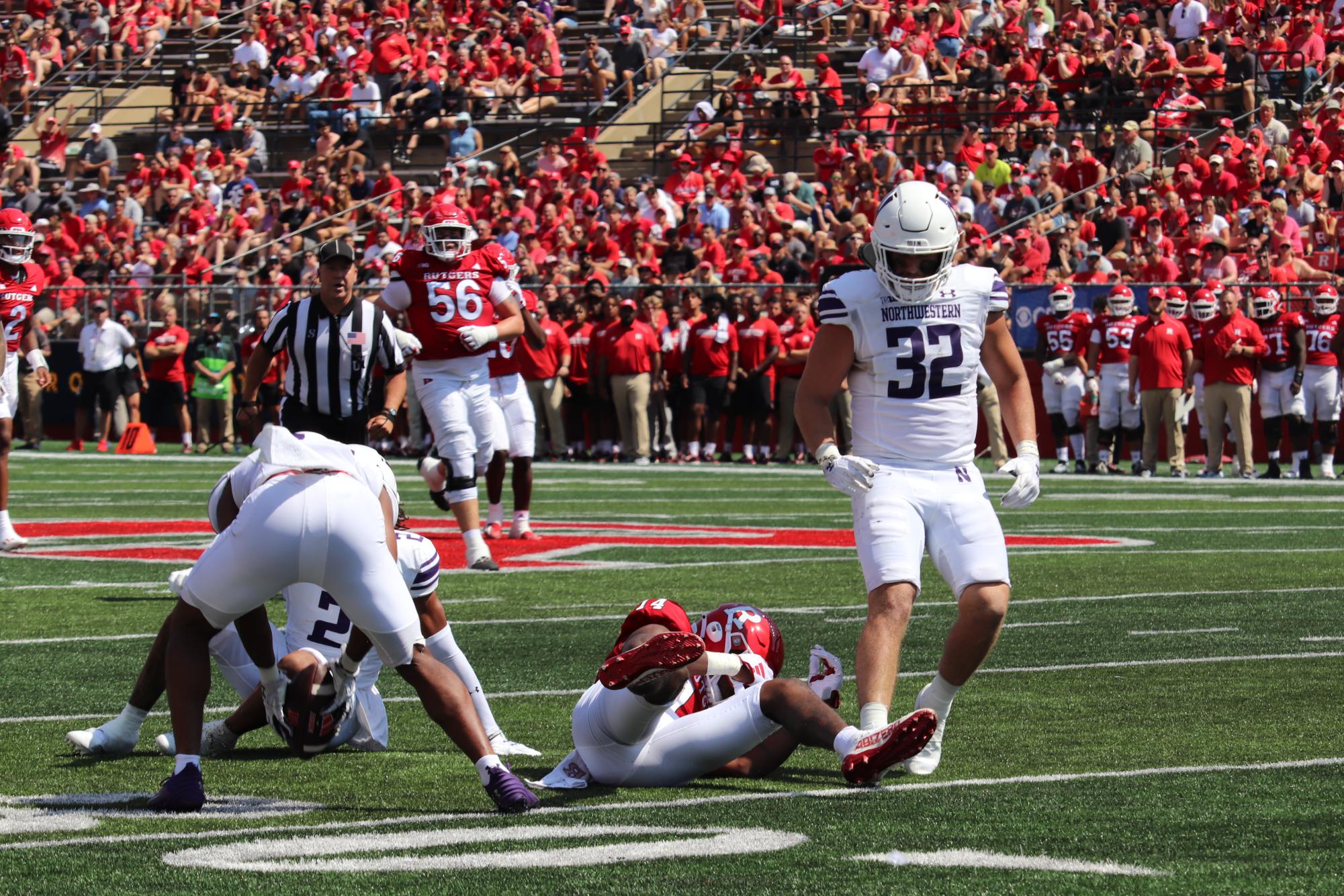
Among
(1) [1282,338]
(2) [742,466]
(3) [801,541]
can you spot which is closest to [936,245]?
(3) [801,541]

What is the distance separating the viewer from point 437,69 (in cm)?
3059

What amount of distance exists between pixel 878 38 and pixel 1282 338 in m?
8.85

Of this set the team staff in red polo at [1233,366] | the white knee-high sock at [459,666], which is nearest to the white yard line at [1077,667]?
the white knee-high sock at [459,666]

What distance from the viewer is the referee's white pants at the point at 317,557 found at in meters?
4.97

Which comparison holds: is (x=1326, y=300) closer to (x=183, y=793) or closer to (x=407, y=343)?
(x=407, y=343)

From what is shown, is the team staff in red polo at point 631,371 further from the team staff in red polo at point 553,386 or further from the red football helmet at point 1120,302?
the red football helmet at point 1120,302

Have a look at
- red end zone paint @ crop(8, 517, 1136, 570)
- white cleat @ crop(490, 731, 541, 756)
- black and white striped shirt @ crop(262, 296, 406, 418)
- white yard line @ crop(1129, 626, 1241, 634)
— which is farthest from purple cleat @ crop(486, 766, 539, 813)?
red end zone paint @ crop(8, 517, 1136, 570)

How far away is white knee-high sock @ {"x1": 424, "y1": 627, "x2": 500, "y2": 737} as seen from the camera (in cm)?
603

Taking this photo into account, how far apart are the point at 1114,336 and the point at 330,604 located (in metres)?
15.5

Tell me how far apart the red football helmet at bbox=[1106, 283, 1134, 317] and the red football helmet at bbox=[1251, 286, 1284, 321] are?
1171 mm

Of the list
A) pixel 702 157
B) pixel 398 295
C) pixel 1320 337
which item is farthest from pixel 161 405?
pixel 398 295

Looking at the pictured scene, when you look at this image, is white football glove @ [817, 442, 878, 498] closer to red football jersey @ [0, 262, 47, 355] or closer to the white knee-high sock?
the white knee-high sock

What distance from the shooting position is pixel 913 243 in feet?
19.0

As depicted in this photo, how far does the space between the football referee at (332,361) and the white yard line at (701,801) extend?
3.58m
